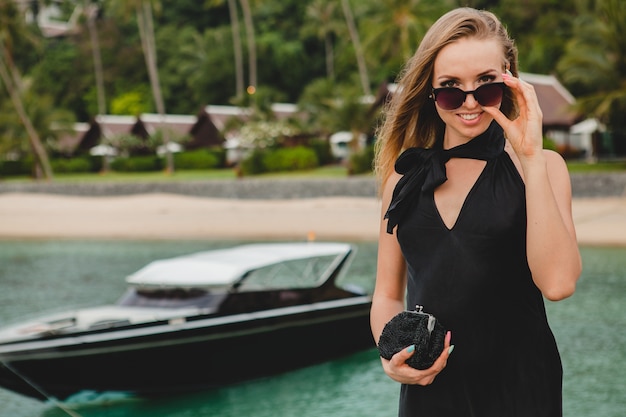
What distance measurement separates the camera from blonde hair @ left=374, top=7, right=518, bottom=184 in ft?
7.25

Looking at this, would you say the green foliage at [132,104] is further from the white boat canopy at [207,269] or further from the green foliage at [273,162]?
the white boat canopy at [207,269]

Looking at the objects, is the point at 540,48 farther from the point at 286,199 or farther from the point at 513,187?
the point at 513,187

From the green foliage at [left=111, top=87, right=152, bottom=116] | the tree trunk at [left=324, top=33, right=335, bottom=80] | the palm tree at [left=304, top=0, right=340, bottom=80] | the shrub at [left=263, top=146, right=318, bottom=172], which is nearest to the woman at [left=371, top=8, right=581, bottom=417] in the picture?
the shrub at [left=263, top=146, right=318, bottom=172]

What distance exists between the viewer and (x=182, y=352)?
979 centimetres

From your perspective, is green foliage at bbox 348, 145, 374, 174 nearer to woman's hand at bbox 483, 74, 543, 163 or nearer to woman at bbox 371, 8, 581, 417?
woman at bbox 371, 8, 581, 417

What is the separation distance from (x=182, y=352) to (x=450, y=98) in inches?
314

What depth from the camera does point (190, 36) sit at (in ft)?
228

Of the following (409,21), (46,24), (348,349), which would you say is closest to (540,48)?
(409,21)

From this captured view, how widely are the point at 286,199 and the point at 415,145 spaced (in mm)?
32538

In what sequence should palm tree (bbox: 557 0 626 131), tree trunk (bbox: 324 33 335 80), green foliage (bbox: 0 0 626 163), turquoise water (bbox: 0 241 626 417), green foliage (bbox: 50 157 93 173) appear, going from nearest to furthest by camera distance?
turquoise water (bbox: 0 241 626 417)
palm tree (bbox: 557 0 626 131)
green foliage (bbox: 0 0 626 163)
green foliage (bbox: 50 157 93 173)
tree trunk (bbox: 324 33 335 80)

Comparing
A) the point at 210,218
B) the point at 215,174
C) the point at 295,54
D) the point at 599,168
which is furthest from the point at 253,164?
the point at 295,54

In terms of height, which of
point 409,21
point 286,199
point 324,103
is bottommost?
point 286,199

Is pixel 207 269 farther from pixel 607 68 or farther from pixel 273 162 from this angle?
pixel 273 162

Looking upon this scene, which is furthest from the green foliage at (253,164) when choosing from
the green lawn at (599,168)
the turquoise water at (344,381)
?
the turquoise water at (344,381)
